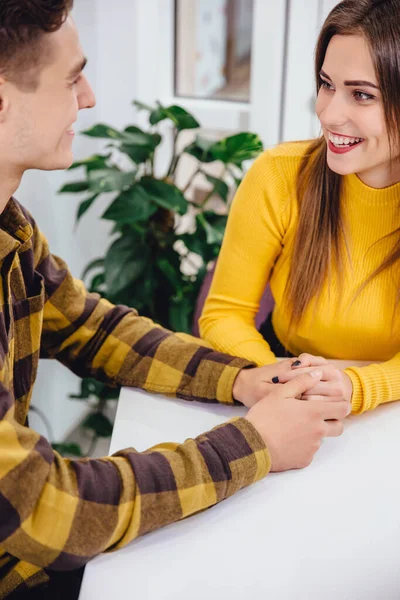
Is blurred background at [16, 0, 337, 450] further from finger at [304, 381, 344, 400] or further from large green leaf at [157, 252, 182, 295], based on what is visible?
finger at [304, 381, 344, 400]

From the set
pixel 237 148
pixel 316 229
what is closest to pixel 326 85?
pixel 316 229

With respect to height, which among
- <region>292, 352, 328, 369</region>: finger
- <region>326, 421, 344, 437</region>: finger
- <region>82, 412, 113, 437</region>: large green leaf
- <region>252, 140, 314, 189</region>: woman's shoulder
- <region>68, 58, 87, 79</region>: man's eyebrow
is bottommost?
<region>82, 412, 113, 437</region>: large green leaf

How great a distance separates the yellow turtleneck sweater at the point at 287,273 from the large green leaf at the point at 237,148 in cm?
43

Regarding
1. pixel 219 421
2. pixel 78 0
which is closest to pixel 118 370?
pixel 219 421

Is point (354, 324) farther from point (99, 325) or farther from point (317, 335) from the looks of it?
point (99, 325)

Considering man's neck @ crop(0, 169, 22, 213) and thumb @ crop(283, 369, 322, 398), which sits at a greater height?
man's neck @ crop(0, 169, 22, 213)

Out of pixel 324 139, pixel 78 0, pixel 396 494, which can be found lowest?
pixel 396 494

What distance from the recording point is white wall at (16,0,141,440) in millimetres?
1958

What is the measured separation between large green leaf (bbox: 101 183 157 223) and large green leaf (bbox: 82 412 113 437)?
756 mm

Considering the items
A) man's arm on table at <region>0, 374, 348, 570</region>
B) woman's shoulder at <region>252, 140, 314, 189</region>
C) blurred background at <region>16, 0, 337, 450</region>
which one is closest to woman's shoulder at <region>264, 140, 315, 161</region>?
woman's shoulder at <region>252, 140, 314, 189</region>

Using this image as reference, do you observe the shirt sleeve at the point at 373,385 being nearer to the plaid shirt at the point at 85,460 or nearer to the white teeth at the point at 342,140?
the plaid shirt at the point at 85,460

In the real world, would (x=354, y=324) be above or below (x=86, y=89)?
below

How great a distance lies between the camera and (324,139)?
50.5 inches

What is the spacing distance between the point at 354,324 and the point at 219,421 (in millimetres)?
398
